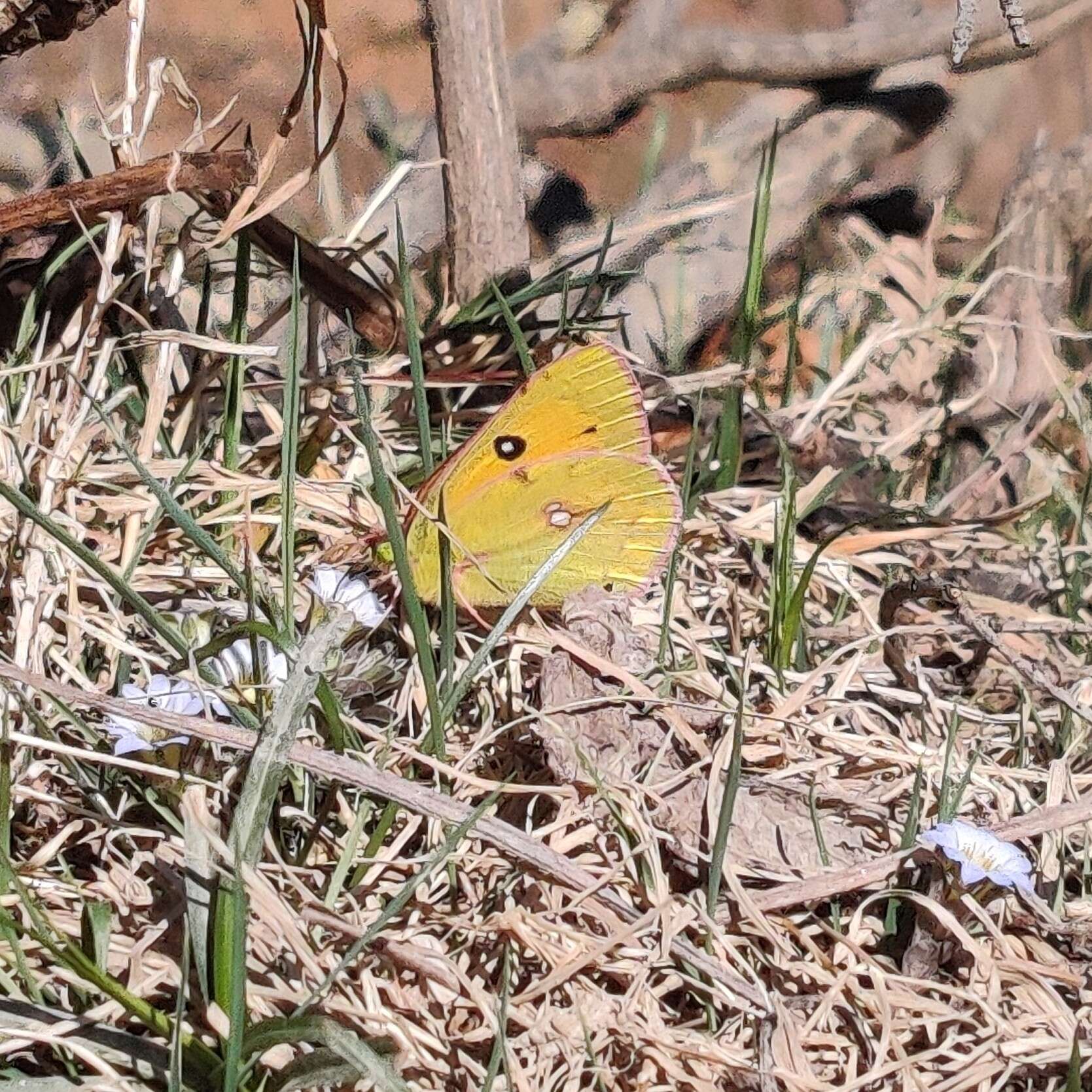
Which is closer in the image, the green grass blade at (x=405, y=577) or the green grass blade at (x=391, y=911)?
the green grass blade at (x=391, y=911)

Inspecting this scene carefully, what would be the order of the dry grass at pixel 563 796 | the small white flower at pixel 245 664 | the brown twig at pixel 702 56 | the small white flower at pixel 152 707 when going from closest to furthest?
the dry grass at pixel 563 796
the small white flower at pixel 152 707
the small white flower at pixel 245 664
the brown twig at pixel 702 56

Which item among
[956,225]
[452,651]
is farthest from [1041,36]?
[452,651]

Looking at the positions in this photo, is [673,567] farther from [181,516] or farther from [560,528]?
[181,516]

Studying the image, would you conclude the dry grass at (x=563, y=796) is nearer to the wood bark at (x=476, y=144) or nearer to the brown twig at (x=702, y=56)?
the wood bark at (x=476, y=144)

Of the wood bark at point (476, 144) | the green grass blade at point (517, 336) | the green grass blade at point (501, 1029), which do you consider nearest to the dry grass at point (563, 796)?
the green grass blade at point (501, 1029)

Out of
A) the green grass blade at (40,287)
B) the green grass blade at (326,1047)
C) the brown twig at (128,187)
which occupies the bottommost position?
the green grass blade at (326,1047)

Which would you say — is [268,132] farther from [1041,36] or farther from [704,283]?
[1041,36]

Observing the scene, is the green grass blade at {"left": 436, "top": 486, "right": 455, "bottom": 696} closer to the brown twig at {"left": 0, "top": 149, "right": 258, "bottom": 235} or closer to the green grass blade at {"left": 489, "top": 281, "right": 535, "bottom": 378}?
the green grass blade at {"left": 489, "top": 281, "right": 535, "bottom": 378}

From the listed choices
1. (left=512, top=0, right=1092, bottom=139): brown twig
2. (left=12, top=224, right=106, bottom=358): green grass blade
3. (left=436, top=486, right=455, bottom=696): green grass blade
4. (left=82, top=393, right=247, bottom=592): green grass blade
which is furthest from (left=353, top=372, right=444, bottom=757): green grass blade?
(left=512, top=0, right=1092, bottom=139): brown twig
